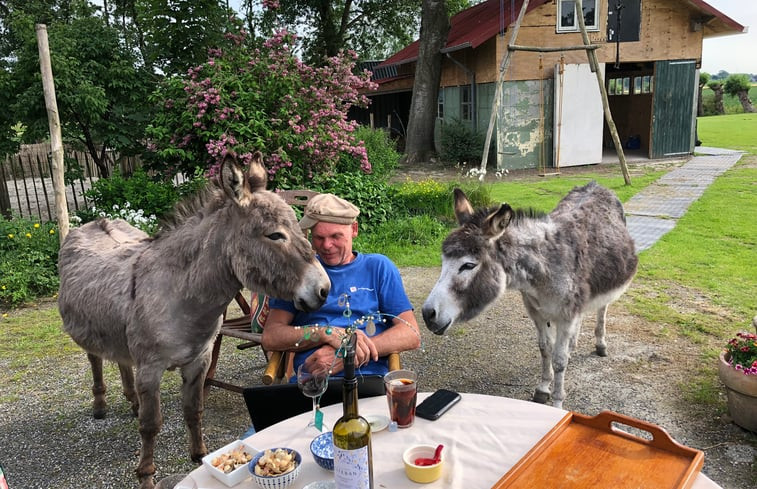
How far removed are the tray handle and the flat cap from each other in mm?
1411

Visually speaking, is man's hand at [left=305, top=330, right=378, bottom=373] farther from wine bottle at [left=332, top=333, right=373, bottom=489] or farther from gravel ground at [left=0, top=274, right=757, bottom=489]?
gravel ground at [left=0, top=274, right=757, bottom=489]

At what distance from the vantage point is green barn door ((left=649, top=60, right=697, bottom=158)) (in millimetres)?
14898

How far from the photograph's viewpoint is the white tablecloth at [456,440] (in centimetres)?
165

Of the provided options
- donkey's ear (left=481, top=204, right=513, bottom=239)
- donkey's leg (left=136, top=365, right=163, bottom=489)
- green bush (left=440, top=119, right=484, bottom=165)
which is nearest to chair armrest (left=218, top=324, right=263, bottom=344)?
donkey's leg (left=136, top=365, right=163, bottom=489)

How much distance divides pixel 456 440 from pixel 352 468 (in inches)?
20.0

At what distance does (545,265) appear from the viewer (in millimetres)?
3373

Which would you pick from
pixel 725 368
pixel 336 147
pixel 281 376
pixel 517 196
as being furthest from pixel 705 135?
pixel 281 376

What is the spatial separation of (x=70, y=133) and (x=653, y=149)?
49.2 feet

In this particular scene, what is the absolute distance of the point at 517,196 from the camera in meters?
10.6

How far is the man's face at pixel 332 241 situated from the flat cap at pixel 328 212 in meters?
0.03

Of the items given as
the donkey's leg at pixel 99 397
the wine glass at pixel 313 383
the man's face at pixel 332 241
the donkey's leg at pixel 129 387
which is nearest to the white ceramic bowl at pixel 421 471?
the wine glass at pixel 313 383

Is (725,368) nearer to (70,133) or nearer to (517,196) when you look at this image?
(517,196)

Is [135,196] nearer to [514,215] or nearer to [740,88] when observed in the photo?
[514,215]

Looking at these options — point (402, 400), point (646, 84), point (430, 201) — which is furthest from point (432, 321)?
point (646, 84)
